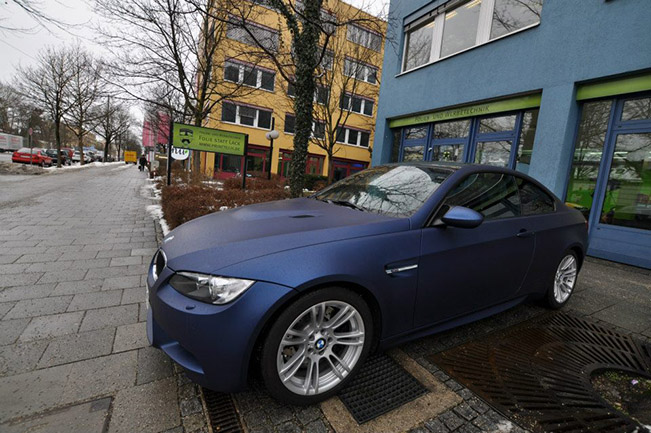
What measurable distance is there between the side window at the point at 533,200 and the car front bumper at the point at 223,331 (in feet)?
8.04

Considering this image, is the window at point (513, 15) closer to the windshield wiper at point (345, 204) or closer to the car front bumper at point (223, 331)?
the windshield wiper at point (345, 204)

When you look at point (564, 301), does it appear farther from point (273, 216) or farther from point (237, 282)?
point (237, 282)

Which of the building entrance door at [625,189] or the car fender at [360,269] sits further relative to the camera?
the building entrance door at [625,189]

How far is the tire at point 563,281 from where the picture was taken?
3139 mm

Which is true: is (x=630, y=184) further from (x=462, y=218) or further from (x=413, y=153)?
(x=462, y=218)

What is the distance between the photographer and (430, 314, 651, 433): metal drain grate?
1.79 metres

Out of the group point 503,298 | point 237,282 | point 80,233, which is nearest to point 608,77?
point 503,298

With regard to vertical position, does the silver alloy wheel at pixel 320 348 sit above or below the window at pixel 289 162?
below

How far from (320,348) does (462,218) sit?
1198 millimetres

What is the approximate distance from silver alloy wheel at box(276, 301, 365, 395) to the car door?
0.52 meters

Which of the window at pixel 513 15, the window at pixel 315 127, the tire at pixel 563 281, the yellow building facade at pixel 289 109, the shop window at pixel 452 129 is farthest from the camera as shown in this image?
the window at pixel 315 127

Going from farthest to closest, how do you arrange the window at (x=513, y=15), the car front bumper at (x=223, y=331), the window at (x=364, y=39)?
1. the window at (x=364, y=39)
2. the window at (x=513, y=15)
3. the car front bumper at (x=223, y=331)

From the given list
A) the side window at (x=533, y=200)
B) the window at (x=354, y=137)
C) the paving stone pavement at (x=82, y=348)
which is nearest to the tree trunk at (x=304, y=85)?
the paving stone pavement at (x=82, y=348)

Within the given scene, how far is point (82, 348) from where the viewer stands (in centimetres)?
226
